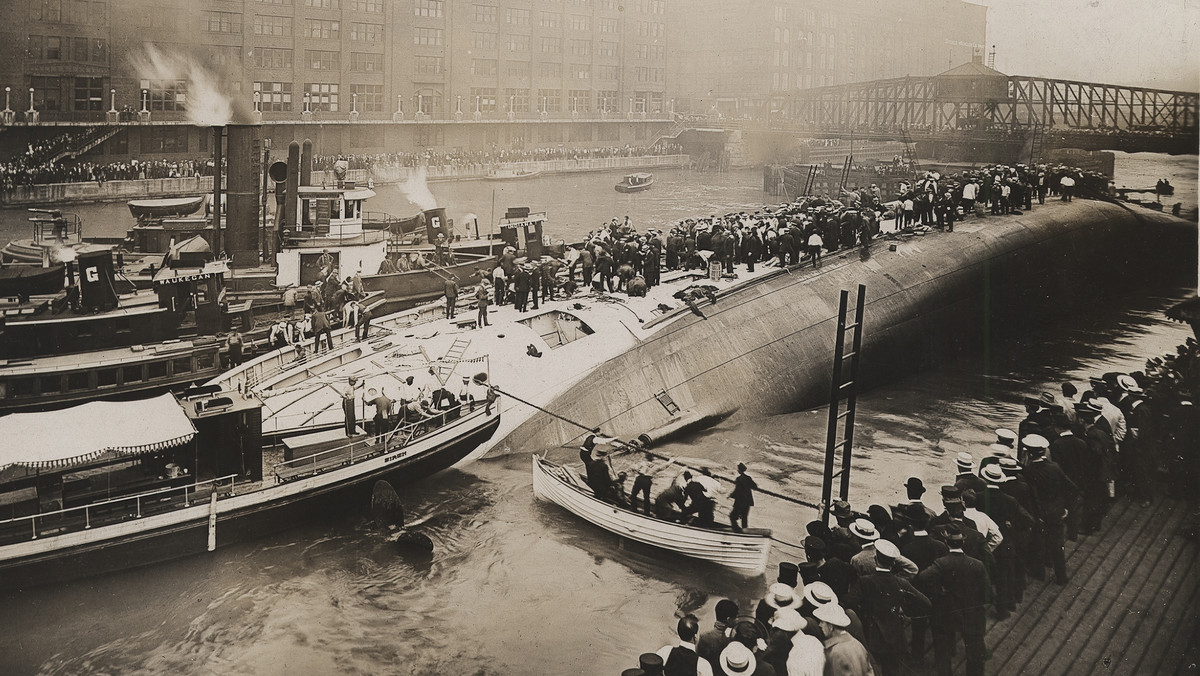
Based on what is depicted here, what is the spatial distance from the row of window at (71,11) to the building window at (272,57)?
77.4 inches

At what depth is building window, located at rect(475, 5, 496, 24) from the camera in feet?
46.5

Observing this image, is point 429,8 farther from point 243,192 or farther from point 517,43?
point 243,192

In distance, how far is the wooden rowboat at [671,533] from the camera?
9.12 m

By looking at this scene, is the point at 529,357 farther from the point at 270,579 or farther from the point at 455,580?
the point at 270,579

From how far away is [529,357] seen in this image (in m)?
12.3

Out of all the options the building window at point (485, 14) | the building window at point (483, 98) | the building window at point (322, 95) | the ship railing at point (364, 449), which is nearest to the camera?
the ship railing at point (364, 449)

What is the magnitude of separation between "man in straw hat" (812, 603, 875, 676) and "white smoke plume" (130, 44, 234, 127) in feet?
36.1

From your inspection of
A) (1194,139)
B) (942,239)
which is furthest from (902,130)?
(1194,139)

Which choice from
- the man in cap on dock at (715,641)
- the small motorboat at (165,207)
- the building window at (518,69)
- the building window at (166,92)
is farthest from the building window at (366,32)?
the man in cap on dock at (715,641)

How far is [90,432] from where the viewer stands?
7.95 m

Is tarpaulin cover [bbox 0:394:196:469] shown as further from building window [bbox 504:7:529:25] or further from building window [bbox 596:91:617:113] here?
building window [bbox 596:91:617:113]

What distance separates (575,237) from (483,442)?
1293 centimetres

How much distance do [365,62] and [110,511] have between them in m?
7.87

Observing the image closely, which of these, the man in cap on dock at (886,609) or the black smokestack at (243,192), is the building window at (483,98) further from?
the man in cap on dock at (886,609)
